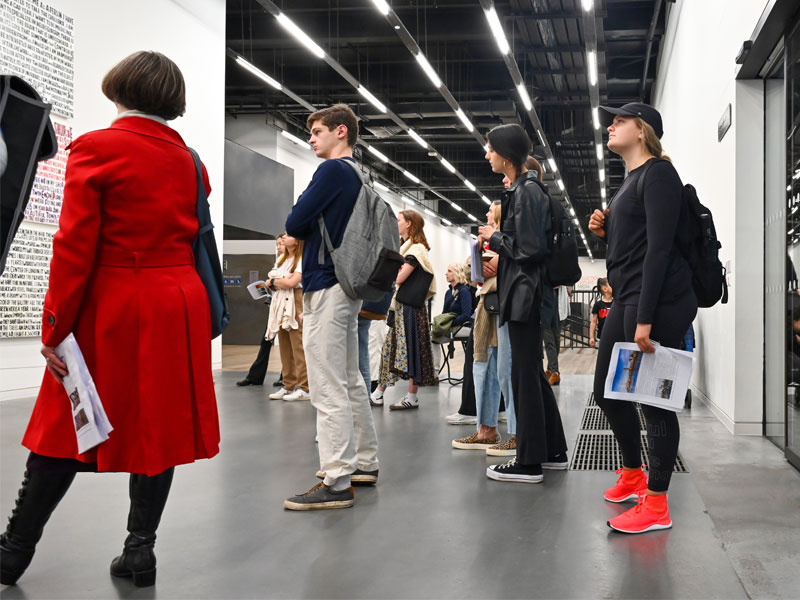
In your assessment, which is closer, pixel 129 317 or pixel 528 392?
pixel 129 317

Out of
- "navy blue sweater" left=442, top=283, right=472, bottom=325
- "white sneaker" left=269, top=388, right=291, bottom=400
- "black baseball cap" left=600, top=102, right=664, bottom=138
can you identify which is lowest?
"white sneaker" left=269, top=388, right=291, bottom=400

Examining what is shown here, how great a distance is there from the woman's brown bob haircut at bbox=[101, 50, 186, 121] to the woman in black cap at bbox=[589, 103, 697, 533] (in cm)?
145

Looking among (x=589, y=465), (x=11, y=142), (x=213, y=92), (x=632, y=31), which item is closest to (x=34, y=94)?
(x=11, y=142)

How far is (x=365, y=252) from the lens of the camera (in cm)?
267

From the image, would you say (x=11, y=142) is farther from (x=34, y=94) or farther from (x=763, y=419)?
(x=763, y=419)

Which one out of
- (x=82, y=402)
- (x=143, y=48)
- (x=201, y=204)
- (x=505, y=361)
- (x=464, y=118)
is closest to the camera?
(x=82, y=402)

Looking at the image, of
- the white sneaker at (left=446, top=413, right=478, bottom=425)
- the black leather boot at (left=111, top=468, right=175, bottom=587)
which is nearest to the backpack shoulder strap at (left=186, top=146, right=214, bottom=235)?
the black leather boot at (left=111, top=468, right=175, bottom=587)

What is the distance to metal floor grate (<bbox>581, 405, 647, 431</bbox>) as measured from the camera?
445 cm

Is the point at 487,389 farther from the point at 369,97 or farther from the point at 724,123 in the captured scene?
the point at 369,97

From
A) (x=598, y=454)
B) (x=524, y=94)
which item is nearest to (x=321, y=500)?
(x=598, y=454)

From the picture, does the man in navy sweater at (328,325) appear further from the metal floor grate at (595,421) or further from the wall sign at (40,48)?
the wall sign at (40,48)

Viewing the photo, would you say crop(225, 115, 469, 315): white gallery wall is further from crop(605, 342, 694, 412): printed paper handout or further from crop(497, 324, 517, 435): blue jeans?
crop(605, 342, 694, 412): printed paper handout

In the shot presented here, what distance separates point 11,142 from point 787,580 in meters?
2.13

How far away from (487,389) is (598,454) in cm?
62
